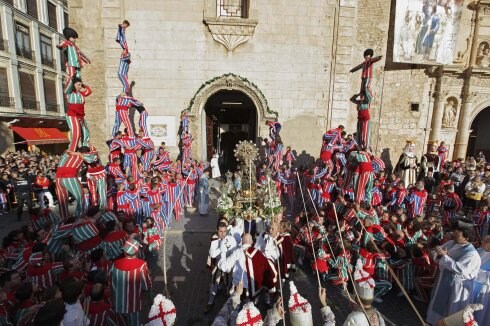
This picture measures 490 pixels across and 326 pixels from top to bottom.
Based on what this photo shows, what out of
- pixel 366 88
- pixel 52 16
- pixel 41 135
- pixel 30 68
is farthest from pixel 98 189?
pixel 52 16

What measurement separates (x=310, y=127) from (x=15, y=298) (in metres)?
13.4

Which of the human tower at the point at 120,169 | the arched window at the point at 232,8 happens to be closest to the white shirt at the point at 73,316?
the human tower at the point at 120,169

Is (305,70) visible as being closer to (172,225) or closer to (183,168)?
(183,168)

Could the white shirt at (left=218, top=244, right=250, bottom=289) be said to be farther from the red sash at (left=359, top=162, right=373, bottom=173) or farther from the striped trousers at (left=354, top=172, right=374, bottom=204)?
the red sash at (left=359, top=162, right=373, bottom=173)

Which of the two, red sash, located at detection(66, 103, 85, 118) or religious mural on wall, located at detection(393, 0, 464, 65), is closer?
red sash, located at detection(66, 103, 85, 118)

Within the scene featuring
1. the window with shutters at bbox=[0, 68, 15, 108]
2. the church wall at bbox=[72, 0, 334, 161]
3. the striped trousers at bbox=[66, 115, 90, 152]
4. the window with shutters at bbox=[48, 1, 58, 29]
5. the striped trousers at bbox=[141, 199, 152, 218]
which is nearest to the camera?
the striped trousers at bbox=[66, 115, 90, 152]

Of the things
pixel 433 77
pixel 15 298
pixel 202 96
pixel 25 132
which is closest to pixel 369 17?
pixel 433 77

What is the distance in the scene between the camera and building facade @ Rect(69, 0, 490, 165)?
1329cm

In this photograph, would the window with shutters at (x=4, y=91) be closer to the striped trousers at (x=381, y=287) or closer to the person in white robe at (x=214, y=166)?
the person in white robe at (x=214, y=166)

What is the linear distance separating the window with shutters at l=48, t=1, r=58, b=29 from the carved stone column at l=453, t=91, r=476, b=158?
3244 centimetres

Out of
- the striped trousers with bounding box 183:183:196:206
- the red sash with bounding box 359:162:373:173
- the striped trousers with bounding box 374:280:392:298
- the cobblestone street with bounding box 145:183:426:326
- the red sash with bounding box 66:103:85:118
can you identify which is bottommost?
the cobblestone street with bounding box 145:183:426:326

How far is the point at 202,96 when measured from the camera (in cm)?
1384

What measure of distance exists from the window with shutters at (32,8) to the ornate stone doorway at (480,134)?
3436cm

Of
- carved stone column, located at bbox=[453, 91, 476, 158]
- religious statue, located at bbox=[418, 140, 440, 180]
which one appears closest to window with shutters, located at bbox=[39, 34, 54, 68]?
religious statue, located at bbox=[418, 140, 440, 180]
